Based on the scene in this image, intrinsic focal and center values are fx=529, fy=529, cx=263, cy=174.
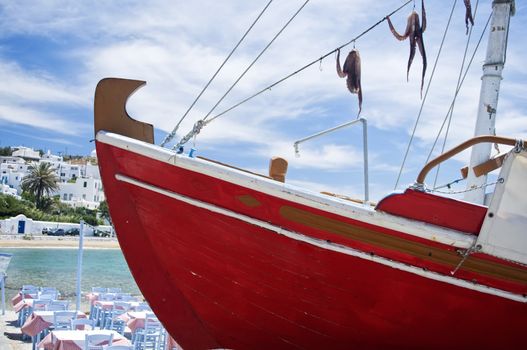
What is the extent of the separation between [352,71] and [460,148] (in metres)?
3.50

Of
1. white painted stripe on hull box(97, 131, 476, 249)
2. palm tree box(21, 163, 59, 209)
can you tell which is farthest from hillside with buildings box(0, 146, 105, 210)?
white painted stripe on hull box(97, 131, 476, 249)

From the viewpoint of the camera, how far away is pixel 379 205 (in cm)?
388

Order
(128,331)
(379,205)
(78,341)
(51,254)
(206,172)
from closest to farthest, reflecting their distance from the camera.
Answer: (379,205), (206,172), (78,341), (128,331), (51,254)

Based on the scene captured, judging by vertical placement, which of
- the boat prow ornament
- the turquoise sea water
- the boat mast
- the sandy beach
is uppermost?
the boat mast

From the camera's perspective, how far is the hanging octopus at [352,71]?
697cm

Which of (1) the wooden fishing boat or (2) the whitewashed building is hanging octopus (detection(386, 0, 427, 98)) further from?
(2) the whitewashed building

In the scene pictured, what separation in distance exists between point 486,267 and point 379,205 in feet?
2.99

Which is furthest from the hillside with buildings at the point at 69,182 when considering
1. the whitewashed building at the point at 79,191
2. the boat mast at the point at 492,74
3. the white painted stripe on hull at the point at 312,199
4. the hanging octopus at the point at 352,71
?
the white painted stripe on hull at the point at 312,199

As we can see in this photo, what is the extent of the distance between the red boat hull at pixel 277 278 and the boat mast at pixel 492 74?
7.19ft

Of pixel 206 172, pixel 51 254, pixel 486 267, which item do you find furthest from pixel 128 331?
pixel 51 254

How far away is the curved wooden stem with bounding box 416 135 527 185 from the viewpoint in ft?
12.1

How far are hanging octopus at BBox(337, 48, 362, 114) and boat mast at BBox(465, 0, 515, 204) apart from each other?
1.52 m

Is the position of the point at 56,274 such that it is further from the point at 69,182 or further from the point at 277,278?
the point at 69,182

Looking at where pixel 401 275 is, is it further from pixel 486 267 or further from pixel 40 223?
pixel 40 223
